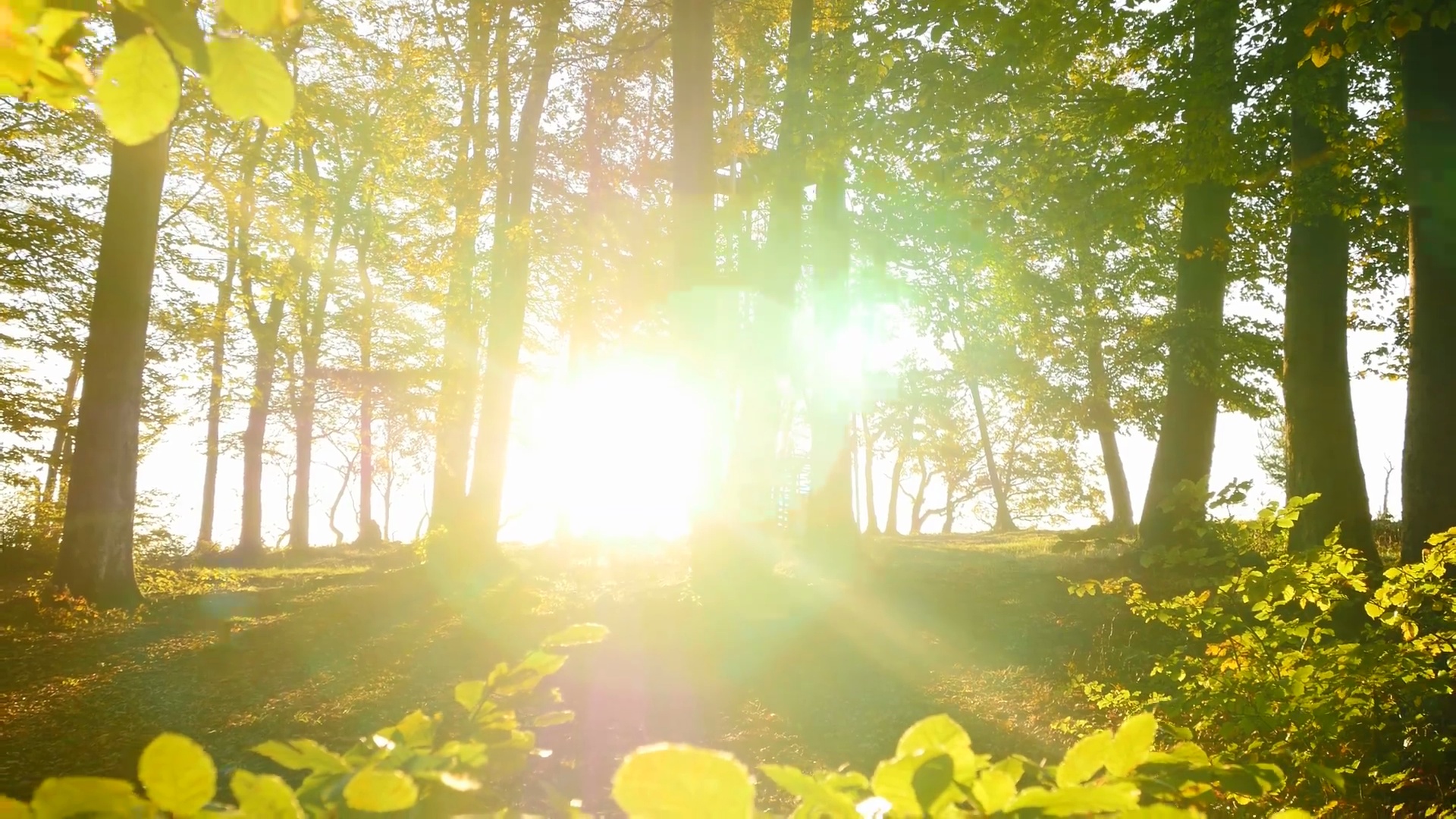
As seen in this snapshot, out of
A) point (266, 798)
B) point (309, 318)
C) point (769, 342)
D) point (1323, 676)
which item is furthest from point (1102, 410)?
point (266, 798)

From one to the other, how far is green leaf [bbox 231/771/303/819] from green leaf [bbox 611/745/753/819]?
0.34m

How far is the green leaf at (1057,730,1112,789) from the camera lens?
0.87 metres

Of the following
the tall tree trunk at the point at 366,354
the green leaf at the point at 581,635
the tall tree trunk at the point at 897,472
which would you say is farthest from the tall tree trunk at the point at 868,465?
the green leaf at the point at 581,635

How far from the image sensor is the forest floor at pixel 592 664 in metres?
5.32

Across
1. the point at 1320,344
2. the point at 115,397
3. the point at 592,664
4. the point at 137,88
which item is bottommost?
the point at 592,664

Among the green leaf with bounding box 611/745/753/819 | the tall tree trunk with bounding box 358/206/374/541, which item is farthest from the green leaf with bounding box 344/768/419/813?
the tall tree trunk with bounding box 358/206/374/541

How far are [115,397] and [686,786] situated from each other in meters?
9.90

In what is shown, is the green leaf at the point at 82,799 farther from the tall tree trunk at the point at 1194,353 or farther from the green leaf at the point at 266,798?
the tall tree trunk at the point at 1194,353

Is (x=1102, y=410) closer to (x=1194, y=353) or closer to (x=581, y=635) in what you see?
(x=1194, y=353)

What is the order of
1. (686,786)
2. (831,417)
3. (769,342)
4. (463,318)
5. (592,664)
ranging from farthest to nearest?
(463,318) < (831,417) < (769,342) < (592,664) < (686,786)

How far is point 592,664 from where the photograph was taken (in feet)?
23.1

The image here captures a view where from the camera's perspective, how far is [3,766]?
4.58 m

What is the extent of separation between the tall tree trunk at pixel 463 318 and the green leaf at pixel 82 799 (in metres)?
12.1

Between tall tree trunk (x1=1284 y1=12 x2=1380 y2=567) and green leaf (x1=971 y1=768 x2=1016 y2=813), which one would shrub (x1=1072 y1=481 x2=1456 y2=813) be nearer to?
green leaf (x1=971 y1=768 x2=1016 y2=813)
